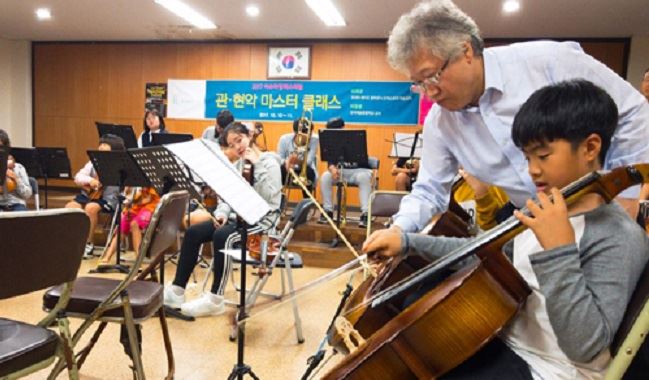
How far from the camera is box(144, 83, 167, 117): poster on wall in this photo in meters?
7.80

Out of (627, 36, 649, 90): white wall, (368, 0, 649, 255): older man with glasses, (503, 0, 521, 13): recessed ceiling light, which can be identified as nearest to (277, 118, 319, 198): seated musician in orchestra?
(503, 0, 521, 13): recessed ceiling light

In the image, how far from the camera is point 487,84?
53.4 inches

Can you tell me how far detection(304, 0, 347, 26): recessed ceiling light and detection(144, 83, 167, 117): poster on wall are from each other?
10.3 ft

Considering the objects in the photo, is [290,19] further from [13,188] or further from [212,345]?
[212,345]

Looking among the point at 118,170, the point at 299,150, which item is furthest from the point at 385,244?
the point at 299,150

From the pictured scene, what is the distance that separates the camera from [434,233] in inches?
57.6

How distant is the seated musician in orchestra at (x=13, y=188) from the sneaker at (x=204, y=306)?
86.9 inches

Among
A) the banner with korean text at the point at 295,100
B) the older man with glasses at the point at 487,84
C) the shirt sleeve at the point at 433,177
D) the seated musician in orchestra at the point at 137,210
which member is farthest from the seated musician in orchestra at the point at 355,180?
the older man with glasses at the point at 487,84

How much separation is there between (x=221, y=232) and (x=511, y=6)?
4251mm

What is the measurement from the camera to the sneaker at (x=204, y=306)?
3029mm

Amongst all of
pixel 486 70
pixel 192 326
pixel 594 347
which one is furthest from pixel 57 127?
pixel 594 347

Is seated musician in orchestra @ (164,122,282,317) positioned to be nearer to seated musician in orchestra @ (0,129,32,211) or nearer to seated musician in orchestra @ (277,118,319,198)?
seated musician in orchestra @ (277,118,319,198)

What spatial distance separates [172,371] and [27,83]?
8.22 m

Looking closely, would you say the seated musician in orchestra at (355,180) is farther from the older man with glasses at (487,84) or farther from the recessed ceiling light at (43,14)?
the recessed ceiling light at (43,14)
